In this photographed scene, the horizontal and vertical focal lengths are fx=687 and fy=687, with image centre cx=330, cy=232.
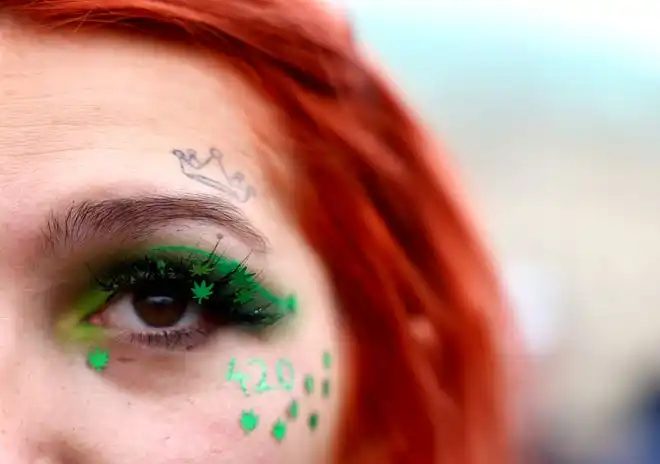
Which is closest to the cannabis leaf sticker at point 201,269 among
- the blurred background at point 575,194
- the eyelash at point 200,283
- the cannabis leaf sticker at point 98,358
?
the eyelash at point 200,283

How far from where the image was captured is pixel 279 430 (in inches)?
24.0

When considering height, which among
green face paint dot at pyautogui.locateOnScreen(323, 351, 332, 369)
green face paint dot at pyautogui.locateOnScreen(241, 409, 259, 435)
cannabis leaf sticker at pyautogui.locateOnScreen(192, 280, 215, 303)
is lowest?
green face paint dot at pyautogui.locateOnScreen(241, 409, 259, 435)

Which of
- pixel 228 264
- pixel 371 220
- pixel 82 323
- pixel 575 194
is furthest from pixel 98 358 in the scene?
pixel 575 194

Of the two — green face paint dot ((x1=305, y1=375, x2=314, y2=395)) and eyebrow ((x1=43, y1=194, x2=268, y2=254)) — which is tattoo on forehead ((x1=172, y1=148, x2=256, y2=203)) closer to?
eyebrow ((x1=43, y1=194, x2=268, y2=254))

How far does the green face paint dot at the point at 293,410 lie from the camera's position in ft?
2.02

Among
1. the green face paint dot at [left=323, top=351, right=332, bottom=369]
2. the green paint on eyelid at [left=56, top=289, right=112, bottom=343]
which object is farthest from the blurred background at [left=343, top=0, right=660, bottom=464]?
the green paint on eyelid at [left=56, top=289, right=112, bottom=343]

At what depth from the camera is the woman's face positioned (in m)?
0.55

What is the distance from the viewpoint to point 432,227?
733mm

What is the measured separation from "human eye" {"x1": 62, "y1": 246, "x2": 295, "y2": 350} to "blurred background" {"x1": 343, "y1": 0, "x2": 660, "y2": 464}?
617mm

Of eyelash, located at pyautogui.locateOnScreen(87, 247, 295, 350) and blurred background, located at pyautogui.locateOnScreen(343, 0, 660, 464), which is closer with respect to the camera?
eyelash, located at pyautogui.locateOnScreen(87, 247, 295, 350)

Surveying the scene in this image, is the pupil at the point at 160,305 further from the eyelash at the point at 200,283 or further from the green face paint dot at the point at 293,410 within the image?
the green face paint dot at the point at 293,410

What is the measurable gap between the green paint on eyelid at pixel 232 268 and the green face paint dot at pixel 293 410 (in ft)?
0.27

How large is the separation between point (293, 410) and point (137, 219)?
0.22m

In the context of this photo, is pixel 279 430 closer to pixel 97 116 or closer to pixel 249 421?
pixel 249 421
